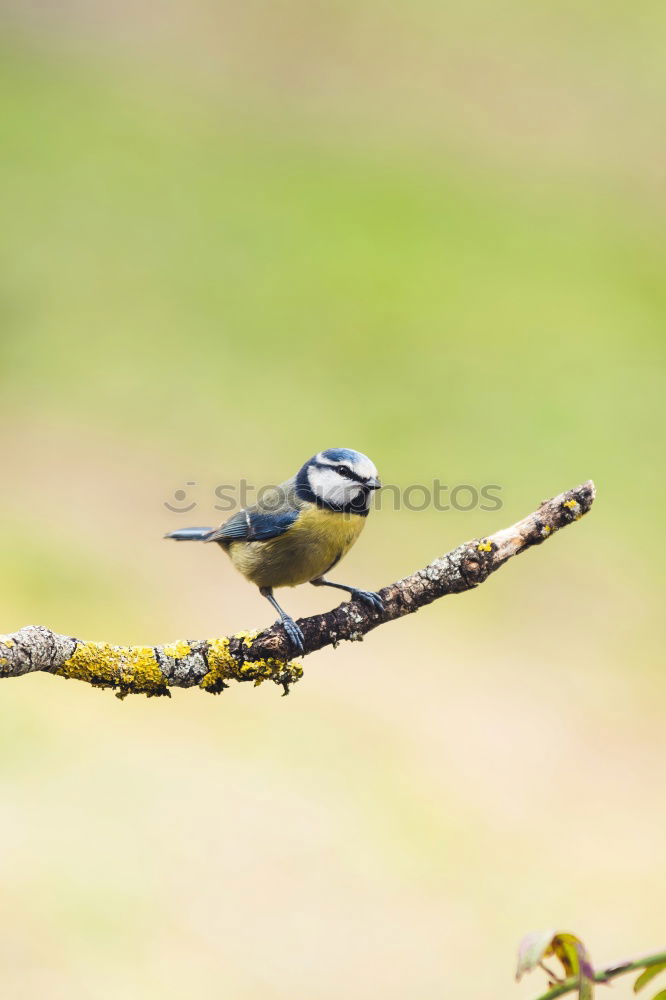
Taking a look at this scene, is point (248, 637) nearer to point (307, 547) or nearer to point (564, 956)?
point (307, 547)

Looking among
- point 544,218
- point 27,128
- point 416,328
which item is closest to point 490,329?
point 416,328

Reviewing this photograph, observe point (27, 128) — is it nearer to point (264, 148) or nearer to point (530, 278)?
point (264, 148)

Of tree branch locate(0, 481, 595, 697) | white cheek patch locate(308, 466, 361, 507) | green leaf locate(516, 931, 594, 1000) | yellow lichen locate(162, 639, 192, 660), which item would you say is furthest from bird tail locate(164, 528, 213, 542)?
green leaf locate(516, 931, 594, 1000)

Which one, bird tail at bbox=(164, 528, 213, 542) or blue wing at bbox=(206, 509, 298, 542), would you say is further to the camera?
bird tail at bbox=(164, 528, 213, 542)

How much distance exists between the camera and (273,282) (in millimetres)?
9766

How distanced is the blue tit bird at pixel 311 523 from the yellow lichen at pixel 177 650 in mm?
740

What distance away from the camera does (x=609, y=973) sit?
86 cm

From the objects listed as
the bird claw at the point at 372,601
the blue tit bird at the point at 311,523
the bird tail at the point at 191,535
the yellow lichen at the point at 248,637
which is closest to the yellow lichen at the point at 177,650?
the yellow lichen at the point at 248,637

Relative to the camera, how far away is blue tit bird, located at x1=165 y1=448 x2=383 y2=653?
274 cm

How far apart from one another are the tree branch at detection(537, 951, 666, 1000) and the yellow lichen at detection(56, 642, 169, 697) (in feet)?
3.89

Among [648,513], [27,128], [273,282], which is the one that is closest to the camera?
[648,513]

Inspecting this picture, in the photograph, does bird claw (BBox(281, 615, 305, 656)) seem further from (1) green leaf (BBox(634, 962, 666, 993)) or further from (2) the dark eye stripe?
(1) green leaf (BBox(634, 962, 666, 993))

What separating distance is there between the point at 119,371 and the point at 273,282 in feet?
6.68

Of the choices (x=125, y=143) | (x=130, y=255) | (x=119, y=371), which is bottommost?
(x=119, y=371)
